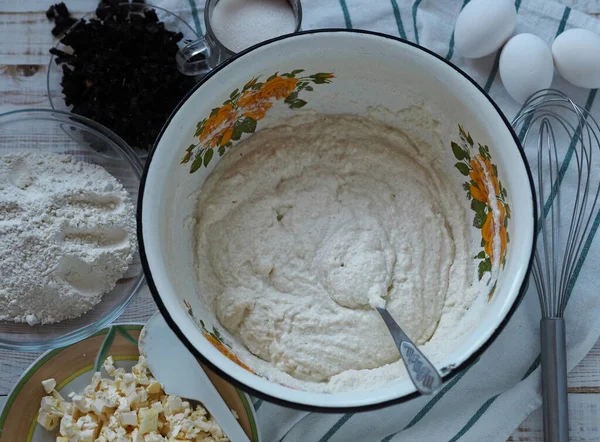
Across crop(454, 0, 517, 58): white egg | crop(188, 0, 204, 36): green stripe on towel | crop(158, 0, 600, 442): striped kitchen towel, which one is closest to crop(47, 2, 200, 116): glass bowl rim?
crop(188, 0, 204, 36): green stripe on towel

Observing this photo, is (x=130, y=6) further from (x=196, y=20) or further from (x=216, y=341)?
(x=216, y=341)

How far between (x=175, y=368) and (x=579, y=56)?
104 cm

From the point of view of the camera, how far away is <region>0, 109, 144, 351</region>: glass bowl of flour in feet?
4.65

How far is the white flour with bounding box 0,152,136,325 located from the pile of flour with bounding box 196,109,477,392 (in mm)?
237

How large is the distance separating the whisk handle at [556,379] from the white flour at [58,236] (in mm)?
865

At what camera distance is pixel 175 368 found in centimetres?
146

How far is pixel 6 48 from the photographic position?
1613mm

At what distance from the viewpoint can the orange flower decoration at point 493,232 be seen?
123 centimetres

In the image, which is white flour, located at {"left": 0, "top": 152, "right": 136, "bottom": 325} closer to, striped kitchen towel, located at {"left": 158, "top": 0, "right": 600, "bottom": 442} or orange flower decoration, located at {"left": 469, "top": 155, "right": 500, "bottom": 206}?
striped kitchen towel, located at {"left": 158, "top": 0, "right": 600, "bottom": 442}

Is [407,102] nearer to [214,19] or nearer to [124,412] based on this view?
[214,19]

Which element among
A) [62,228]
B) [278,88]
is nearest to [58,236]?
[62,228]

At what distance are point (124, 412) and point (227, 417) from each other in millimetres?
206

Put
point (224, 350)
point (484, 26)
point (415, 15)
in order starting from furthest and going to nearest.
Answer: point (415, 15) < point (484, 26) < point (224, 350)

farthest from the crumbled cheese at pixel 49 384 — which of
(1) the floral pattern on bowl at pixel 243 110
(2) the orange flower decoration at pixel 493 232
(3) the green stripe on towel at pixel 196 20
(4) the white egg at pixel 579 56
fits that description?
(4) the white egg at pixel 579 56
